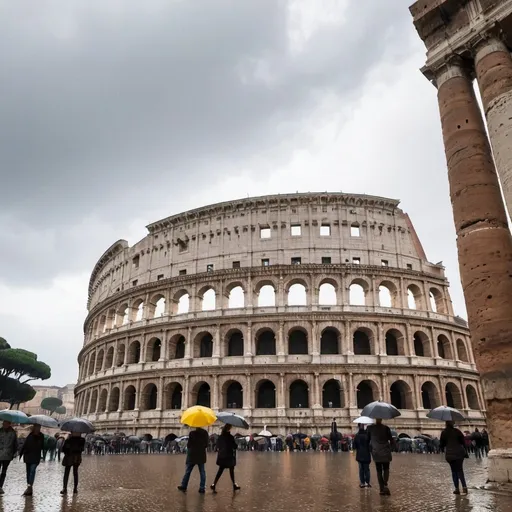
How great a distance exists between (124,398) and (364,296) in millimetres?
16909

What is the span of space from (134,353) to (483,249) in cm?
2781

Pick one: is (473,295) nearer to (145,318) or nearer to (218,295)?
(218,295)

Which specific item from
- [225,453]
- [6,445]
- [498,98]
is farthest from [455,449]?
[6,445]

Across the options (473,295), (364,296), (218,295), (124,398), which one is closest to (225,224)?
(218,295)

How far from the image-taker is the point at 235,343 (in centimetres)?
2891

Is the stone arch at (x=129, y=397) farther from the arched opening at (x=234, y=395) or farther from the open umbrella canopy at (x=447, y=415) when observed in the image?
the open umbrella canopy at (x=447, y=415)

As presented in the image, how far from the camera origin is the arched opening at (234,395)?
2733cm

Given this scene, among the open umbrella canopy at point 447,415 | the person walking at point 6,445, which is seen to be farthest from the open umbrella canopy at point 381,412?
the person walking at point 6,445

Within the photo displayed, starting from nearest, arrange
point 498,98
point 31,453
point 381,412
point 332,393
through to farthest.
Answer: point 31,453, point 498,98, point 381,412, point 332,393

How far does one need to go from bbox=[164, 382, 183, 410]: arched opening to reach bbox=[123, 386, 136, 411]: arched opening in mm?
3153

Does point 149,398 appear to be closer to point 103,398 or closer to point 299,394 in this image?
point 103,398

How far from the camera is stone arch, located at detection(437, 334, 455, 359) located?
2891 centimetres

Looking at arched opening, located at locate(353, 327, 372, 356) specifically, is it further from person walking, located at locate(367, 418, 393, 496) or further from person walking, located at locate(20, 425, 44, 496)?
person walking, located at locate(20, 425, 44, 496)

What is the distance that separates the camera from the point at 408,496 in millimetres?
7117
